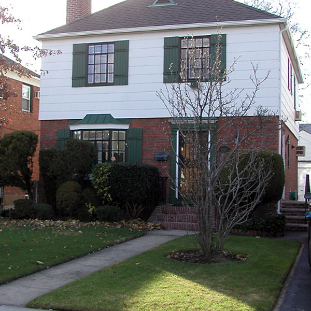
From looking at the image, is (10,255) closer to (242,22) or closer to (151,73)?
(151,73)

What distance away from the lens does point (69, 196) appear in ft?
38.4

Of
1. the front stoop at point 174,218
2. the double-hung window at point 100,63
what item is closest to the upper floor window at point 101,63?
the double-hung window at point 100,63

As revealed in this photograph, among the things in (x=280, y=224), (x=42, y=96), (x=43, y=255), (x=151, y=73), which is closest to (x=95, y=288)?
(x=43, y=255)

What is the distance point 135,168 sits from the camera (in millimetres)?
11602

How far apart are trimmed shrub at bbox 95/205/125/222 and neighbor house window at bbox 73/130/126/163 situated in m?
2.17

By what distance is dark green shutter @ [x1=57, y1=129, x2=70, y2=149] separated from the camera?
45.2 ft

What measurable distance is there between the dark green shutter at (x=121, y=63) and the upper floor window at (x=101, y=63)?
0.20 metres

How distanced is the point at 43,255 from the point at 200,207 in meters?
2.90

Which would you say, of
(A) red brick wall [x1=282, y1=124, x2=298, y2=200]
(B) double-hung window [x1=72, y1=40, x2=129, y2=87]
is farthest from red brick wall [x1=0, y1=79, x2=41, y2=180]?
(A) red brick wall [x1=282, y1=124, x2=298, y2=200]

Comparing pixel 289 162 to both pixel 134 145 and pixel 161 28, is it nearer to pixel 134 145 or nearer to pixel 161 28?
pixel 134 145

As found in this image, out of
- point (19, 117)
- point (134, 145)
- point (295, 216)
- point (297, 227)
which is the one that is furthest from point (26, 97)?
point (297, 227)

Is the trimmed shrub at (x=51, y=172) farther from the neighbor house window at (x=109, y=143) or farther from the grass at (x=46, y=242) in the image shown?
the grass at (x=46, y=242)

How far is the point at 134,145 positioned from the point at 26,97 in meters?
10.2

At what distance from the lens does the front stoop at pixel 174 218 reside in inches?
438
